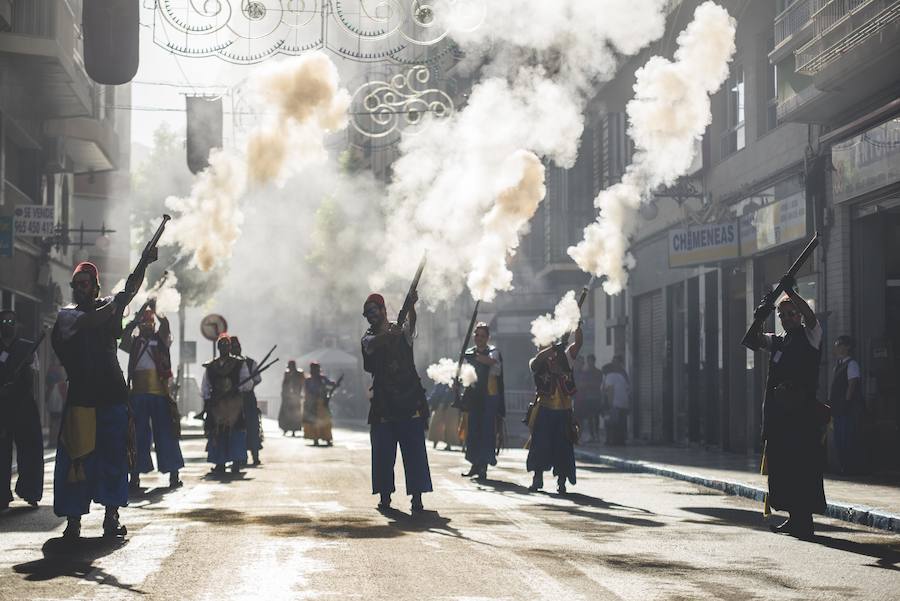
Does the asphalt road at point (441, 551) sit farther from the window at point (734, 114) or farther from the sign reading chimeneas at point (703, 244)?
the window at point (734, 114)

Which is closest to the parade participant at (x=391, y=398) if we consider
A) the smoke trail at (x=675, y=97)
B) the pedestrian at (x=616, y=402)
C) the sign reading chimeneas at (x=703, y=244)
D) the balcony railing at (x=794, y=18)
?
the smoke trail at (x=675, y=97)

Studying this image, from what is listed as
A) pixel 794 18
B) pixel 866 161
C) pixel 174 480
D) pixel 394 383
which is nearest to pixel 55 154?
pixel 794 18

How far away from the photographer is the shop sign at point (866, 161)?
61.2ft

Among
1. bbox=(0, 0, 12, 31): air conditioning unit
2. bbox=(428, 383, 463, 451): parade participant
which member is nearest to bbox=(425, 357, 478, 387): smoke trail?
bbox=(428, 383, 463, 451): parade participant

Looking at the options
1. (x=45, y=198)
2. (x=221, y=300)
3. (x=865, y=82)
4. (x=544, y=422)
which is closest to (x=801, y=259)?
(x=544, y=422)

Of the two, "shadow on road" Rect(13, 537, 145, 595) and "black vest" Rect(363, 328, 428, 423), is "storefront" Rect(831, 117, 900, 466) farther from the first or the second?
"shadow on road" Rect(13, 537, 145, 595)

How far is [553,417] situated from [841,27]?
735 cm

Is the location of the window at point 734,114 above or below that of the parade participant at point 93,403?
above

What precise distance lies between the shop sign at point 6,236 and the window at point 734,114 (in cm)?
1345

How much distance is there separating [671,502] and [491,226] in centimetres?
656

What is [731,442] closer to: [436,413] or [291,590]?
[436,413]

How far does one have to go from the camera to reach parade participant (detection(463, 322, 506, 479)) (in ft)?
57.9

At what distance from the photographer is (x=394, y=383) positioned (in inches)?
517

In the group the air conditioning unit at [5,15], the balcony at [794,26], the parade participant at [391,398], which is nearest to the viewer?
the parade participant at [391,398]
